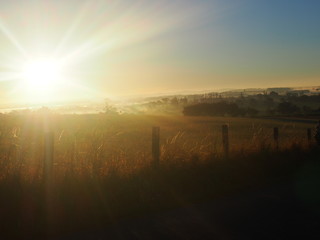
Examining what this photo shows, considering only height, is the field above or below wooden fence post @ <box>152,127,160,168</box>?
below

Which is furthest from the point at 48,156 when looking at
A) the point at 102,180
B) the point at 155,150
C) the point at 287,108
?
the point at 287,108

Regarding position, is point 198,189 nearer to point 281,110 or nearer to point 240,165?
point 240,165

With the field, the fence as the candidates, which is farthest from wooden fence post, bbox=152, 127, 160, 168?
the field

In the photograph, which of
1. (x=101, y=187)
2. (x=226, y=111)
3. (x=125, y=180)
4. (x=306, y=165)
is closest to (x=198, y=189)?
(x=125, y=180)

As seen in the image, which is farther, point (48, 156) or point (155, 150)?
point (155, 150)

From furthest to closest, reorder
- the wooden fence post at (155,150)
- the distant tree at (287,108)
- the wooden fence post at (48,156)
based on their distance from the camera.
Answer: the distant tree at (287,108) < the wooden fence post at (155,150) < the wooden fence post at (48,156)

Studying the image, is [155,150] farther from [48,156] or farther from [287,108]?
[287,108]

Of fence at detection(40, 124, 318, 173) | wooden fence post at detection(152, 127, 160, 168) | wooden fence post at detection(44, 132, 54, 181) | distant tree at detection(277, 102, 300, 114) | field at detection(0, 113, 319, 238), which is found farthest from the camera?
distant tree at detection(277, 102, 300, 114)

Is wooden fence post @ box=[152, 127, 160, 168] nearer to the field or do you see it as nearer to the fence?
the fence

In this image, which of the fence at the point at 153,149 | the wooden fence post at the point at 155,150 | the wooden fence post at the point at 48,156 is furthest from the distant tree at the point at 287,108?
the wooden fence post at the point at 48,156

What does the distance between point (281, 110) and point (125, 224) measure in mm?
115101

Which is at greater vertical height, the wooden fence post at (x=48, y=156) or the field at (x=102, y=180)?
the wooden fence post at (x=48, y=156)

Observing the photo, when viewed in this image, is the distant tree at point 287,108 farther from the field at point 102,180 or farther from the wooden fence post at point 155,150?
the wooden fence post at point 155,150

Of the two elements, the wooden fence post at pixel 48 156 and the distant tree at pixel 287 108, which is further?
the distant tree at pixel 287 108
